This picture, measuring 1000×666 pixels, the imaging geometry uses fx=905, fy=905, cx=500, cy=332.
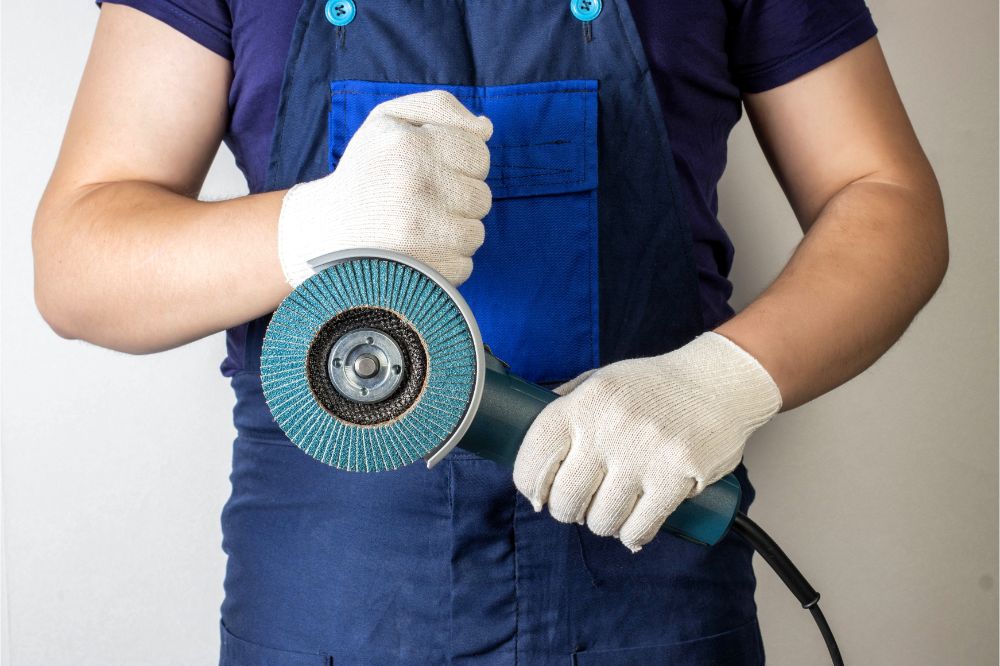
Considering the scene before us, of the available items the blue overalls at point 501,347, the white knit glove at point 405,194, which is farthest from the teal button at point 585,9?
the white knit glove at point 405,194

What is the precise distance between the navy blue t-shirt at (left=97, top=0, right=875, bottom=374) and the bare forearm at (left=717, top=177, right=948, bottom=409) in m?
0.13

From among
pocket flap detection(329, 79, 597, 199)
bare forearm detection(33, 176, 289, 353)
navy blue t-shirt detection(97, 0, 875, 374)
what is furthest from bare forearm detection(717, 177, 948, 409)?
bare forearm detection(33, 176, 289, 353)

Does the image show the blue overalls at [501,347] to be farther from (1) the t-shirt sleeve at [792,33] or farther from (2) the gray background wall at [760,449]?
(2) the gray background wall at [760,449]

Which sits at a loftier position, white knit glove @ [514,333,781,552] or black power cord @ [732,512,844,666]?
white knit glove @ [514,333,781,552]

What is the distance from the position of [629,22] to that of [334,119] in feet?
1.13

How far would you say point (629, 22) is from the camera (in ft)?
3.31

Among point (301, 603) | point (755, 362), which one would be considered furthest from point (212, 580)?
point (755, 362)

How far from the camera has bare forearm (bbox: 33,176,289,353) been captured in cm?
Result: 91

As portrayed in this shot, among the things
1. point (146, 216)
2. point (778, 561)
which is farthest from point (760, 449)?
point (146, 216)

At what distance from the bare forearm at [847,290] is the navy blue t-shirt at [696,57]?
0.43 ft

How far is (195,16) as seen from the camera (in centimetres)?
100

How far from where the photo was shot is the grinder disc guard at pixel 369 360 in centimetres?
74

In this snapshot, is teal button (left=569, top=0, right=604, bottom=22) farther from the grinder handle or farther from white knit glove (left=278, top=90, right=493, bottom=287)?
the grinder handle

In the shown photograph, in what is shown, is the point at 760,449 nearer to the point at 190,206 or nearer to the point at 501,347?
the point at 501,347
